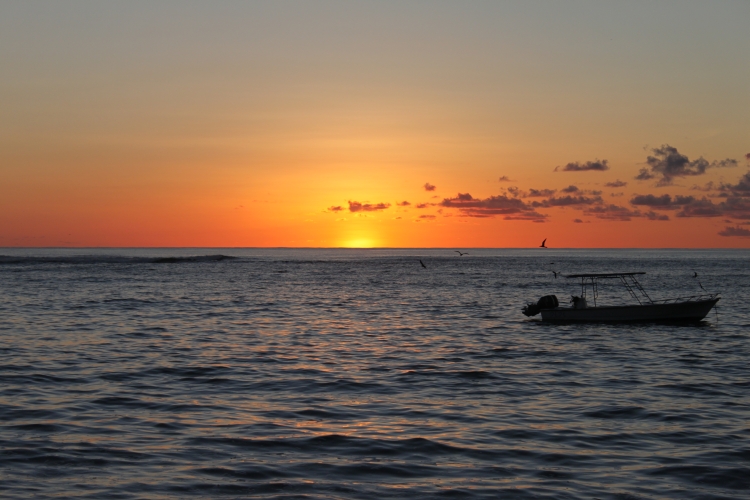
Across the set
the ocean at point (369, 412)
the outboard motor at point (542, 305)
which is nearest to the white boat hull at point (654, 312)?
the outboard motor at point (542, 305)

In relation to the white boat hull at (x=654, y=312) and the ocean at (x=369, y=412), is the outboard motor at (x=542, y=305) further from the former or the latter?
the ocean at (x=369, y=412)

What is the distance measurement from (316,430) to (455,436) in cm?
322

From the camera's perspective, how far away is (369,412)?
59.6 feet

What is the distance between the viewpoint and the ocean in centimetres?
1280

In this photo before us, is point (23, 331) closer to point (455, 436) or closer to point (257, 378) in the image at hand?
point (257, 378)

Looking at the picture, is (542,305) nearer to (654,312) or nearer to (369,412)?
(654,312)

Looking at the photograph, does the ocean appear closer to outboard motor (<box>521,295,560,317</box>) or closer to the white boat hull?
the white boat hull

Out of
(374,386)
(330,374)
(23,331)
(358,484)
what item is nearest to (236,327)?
(23,331)

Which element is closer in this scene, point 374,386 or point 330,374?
point 374,386

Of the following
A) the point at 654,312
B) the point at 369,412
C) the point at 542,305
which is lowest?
the point at 369,412

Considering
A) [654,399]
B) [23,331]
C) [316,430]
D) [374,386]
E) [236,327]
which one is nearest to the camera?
[316,430]

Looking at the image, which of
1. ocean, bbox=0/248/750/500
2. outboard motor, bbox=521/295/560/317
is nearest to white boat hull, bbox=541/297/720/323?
outboard motor, bbox=521/295/560/317

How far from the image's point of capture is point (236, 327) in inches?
1505

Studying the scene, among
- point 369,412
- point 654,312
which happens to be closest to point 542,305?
point 654,312
